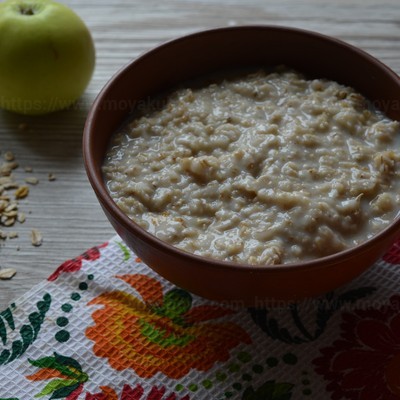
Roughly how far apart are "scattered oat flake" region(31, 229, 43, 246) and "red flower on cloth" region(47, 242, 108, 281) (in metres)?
0.12

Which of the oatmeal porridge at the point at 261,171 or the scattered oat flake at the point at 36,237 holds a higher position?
the oatmeal porridge at the point at 261,171

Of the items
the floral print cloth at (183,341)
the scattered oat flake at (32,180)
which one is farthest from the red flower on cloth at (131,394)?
the scattered oat flake at (32,180)

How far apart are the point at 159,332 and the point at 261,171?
387mm

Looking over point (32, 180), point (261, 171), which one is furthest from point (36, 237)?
point (261, 171)

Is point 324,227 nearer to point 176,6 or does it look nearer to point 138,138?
point 138,138

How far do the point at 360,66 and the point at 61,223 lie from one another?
0.79m

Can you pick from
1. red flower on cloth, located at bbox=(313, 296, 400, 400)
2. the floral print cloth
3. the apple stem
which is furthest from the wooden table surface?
red flower on cloth, located at bbox=(313, 296, 400, 400)

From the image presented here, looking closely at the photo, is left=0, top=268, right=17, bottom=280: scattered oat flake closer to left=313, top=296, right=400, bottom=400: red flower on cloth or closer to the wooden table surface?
the wooden table surface

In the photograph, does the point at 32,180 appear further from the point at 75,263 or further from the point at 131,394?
the point at 131,394

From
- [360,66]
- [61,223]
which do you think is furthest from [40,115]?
[360,66]

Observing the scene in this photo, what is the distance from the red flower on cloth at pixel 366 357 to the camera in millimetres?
1327

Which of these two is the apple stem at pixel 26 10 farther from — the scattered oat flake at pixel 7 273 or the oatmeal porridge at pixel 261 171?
the scattered oat flake at pixel 7 273

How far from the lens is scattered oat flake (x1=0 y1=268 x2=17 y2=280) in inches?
61.3

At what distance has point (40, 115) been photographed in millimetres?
1967
